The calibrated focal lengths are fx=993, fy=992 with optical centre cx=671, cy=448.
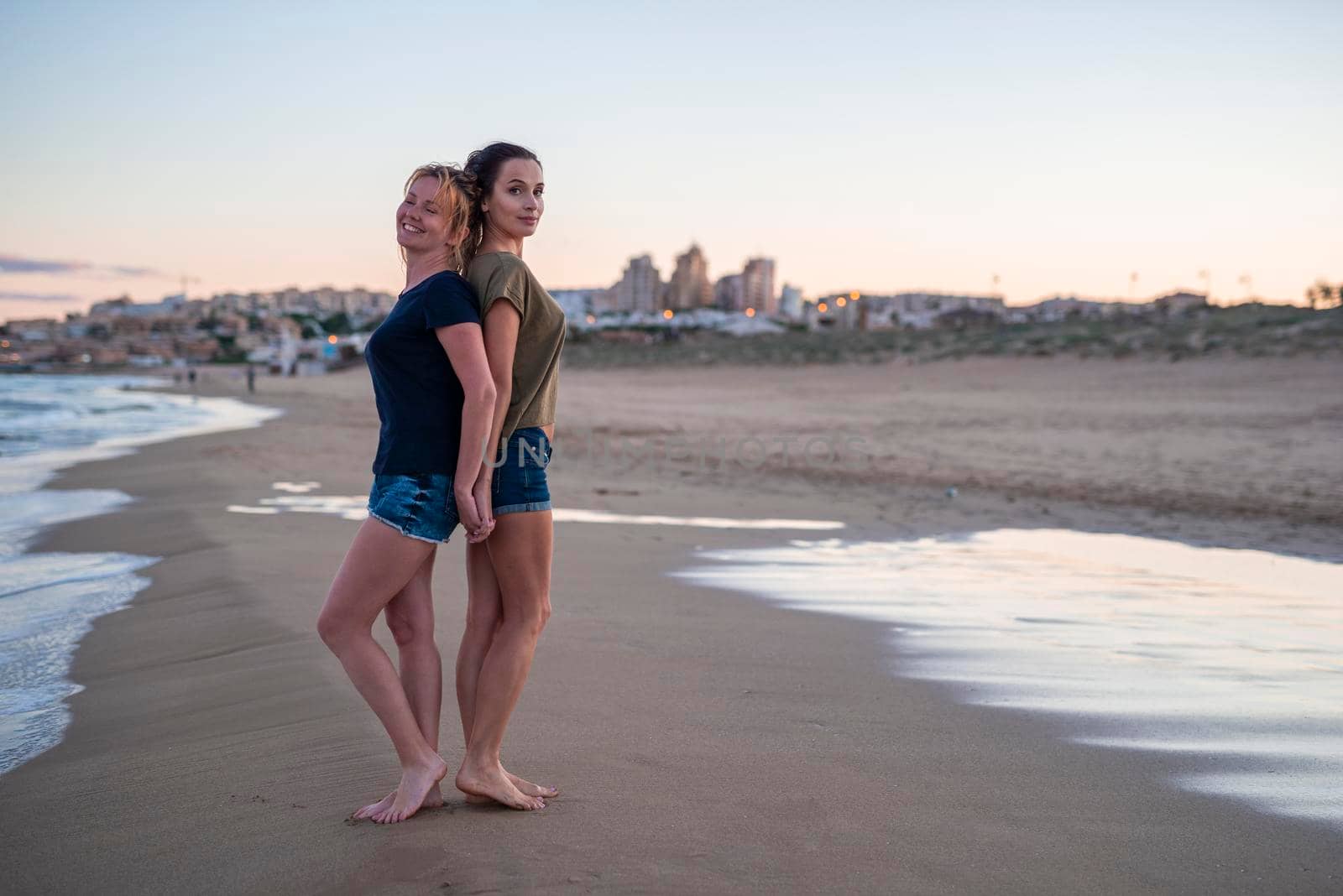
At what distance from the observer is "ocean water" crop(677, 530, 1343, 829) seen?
10.5ft

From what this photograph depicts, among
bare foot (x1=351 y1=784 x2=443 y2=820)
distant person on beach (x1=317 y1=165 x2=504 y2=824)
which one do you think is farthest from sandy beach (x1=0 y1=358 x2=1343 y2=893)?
distant person on beach (x1=317 y1=165 x2=504 y2=824)

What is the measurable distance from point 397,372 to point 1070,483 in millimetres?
10068

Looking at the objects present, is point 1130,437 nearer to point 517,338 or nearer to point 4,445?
point 517,338

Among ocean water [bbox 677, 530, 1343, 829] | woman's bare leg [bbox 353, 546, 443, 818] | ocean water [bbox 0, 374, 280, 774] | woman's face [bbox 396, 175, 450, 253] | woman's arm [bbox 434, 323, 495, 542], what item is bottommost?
ocean water [bbox 0, 374, 280, 774]

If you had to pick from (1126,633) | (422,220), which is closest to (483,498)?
(422,220)

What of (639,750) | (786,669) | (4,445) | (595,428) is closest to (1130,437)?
(595,428)

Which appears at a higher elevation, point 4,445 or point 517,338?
point 517,338

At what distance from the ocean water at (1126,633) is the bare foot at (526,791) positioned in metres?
1.77

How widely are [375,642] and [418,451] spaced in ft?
1.64

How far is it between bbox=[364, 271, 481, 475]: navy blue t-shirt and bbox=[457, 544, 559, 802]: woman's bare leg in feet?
1.00

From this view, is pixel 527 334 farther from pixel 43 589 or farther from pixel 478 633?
pixel 43 589

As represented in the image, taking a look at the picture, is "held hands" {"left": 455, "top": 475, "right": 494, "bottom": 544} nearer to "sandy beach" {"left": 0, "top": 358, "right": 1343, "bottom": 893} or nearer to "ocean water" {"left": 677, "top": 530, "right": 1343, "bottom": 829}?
"sandy beach" {"left": 0, "top": 358, "right": 1343, "bottom": 893}

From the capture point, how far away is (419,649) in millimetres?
2658

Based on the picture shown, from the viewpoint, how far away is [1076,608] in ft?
17.5
